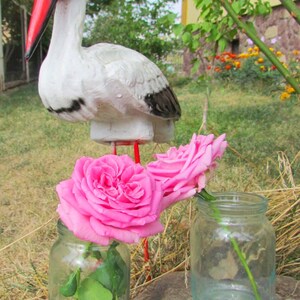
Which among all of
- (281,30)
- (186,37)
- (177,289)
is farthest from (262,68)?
(177,289)

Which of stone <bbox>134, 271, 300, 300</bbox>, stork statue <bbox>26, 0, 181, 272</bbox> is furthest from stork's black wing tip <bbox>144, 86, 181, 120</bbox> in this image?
stone <bbox>134, 271, 300, 300</bbox>

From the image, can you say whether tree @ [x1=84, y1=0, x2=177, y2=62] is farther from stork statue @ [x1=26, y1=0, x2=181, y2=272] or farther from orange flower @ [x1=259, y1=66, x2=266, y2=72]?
stork statue @ [x1=26, y1=0, x2=181, y2=272]

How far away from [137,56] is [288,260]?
68cm

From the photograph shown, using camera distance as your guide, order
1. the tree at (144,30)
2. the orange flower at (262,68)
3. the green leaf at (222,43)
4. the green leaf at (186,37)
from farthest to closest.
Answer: the tree at (144,30)
the orange flower at (262,68)
the green leaf at (186,37)
the green leaf at (222,43)

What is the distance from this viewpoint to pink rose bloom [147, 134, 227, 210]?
24.9 inches

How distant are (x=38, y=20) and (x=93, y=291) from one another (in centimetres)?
Result: 63

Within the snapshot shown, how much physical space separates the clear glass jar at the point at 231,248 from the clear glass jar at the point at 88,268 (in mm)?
148

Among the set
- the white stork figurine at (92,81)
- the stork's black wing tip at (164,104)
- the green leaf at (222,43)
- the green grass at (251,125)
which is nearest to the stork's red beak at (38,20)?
the white stork figurine at (92,81)

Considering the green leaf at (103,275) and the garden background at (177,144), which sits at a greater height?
the green leaf at (103,275)

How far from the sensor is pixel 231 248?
863 mm

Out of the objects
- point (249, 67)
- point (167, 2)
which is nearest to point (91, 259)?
point (249, 67)

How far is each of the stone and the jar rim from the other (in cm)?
28

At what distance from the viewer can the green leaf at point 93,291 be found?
2.16ft

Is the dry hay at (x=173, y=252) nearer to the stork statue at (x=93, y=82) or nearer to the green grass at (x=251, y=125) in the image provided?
the stork statue at (x=93, y=82)
